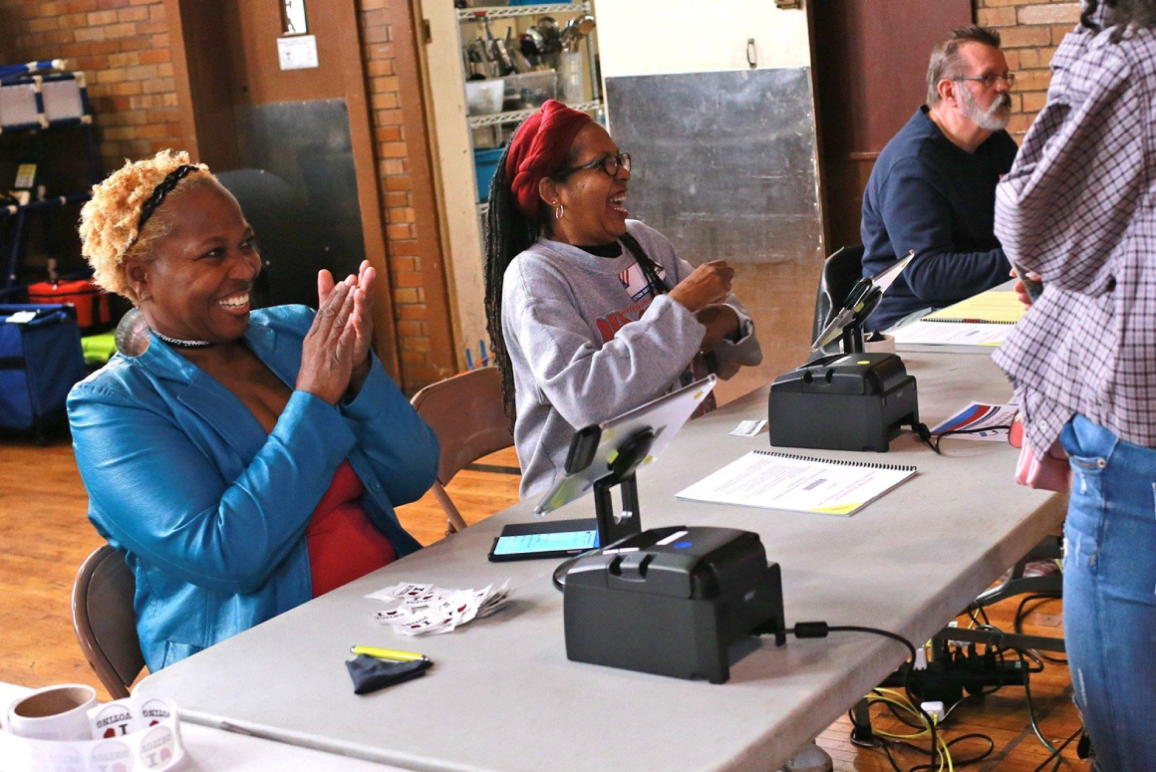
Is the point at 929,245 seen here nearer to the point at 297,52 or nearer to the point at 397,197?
the point at 397,197

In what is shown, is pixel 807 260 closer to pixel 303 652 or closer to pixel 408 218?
pixel 408 218

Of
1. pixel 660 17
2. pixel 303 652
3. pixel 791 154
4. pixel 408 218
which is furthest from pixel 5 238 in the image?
pixel 303 652

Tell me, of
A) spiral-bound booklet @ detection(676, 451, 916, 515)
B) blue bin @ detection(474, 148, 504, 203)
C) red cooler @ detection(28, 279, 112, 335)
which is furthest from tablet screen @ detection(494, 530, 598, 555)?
red cooler @ detection(28, 279, 112, 335)

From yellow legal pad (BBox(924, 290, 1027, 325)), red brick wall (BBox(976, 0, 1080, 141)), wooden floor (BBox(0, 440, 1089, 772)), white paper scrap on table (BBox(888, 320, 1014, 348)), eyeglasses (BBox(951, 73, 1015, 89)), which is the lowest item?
wooden floor (BBox(0, 440, 1089, 772))

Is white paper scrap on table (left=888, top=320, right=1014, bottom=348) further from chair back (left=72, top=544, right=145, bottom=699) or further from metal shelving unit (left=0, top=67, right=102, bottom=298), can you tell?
metal shelving unit (left=0, top=67, right=102, bottom=298)

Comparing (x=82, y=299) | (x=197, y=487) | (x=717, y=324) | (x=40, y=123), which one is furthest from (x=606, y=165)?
(x=40, y=123)

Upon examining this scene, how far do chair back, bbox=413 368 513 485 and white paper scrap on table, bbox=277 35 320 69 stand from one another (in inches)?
156

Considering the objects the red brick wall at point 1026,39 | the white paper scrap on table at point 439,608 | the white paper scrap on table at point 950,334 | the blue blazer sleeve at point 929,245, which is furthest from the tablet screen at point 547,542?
the red brick wall at point 1026,39

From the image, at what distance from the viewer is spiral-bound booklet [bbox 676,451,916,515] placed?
6.39ft

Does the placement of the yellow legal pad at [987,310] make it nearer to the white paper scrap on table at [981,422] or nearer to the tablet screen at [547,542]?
the white paper scrap on table at [981,422]

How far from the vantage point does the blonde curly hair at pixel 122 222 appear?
6.98 feet

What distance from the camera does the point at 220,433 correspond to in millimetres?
2062

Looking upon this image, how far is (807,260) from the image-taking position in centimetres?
513

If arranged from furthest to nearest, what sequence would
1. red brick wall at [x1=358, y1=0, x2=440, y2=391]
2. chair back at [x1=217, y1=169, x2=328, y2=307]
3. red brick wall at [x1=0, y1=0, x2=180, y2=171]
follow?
1. red brick wall at [x1=0, y1=0, x2=180, y2=171]
2. chair back at [x1=217, y1=169, x2=328, y2=307]
3. red brick wall at [x1=358, y1=0, x2=440, y2=391]
